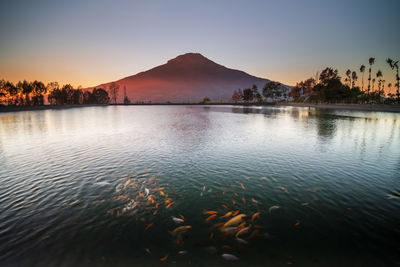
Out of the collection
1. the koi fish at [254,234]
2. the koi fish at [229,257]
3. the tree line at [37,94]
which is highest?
the tree line at [37,94]

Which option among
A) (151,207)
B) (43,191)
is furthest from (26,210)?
(151,207)

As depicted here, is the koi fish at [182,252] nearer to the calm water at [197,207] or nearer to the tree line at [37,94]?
the calm water at [197,207]

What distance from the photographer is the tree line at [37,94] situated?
316ft

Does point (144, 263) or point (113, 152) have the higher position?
point (113, 152)

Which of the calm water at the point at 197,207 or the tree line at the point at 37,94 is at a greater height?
the tree line at the point at 37,94

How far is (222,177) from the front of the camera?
9.92 m

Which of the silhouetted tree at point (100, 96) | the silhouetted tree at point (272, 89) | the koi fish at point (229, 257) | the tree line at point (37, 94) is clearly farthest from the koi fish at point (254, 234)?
the silhouetted tree at point (272, 89)

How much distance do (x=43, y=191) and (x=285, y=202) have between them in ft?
33.5

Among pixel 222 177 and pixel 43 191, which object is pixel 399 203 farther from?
pixel 43 191

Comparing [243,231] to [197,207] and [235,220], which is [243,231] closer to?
[235,220]

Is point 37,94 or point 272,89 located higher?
point 272,89

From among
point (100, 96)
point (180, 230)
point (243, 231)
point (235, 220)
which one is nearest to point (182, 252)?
point (180, 230)

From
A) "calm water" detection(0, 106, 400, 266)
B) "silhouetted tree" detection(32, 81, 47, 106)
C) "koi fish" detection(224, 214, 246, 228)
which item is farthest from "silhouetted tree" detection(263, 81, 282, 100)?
"koi fish" detection(224, 214, 246, 228)

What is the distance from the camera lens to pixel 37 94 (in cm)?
10850
